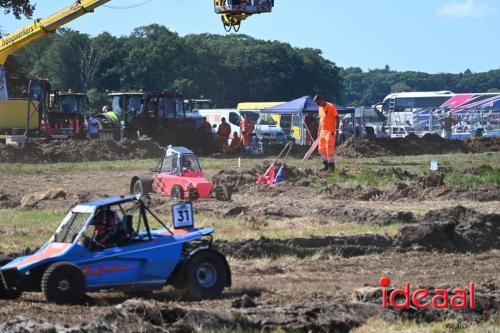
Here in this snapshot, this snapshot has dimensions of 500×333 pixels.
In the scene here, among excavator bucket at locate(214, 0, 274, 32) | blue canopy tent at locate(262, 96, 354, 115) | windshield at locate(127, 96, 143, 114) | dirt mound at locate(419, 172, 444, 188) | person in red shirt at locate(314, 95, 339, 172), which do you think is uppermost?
excavator bucket at locate(214, 0, 274, 32)

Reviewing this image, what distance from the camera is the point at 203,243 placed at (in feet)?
43.9

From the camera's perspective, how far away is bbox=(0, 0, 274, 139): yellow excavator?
29703mm

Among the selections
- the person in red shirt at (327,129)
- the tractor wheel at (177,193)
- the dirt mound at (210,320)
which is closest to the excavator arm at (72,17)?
the person in red shirt at (327,129)

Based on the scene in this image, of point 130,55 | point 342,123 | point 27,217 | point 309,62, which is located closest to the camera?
point 27,217

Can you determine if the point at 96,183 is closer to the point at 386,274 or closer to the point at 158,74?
the point at 386,274

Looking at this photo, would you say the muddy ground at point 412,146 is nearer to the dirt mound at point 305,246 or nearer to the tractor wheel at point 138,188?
the tractor wheel at point 138,188

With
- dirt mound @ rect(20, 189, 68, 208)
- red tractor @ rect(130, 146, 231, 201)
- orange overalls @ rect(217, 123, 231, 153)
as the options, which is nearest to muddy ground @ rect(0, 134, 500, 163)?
orange overalls @ rect(217, 123, 231, 153)

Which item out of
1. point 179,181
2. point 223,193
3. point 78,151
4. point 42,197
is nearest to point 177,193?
point 179,181

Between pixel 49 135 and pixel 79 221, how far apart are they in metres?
30.2

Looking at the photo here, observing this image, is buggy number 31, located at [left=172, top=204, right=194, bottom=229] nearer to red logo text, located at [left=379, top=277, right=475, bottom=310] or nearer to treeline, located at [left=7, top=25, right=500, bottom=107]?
red logo text, located at [left=379, top=277, right=475, bottom=310]

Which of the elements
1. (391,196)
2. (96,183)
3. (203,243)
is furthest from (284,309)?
(96,183)

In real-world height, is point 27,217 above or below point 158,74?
below

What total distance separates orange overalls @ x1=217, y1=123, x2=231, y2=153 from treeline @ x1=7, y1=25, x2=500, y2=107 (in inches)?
1168

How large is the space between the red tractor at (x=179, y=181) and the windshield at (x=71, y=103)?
2151 cm
